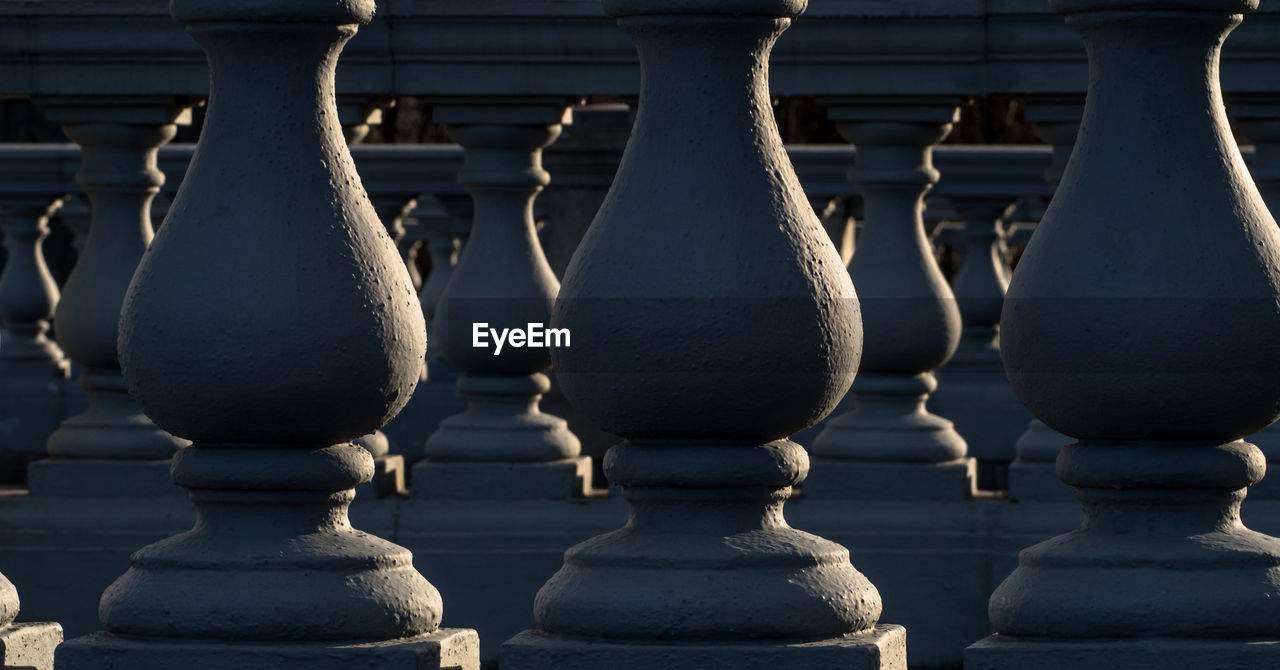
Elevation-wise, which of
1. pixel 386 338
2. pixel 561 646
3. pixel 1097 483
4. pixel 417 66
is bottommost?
pixel 561 646

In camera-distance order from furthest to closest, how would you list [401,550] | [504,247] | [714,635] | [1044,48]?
[504,247], [1044,48], [401,550], [714,635]

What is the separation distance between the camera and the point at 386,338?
200 cm

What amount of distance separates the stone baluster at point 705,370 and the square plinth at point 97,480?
69.2 inches

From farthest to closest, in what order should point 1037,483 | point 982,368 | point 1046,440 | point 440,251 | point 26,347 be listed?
point 440,251, point 26,347, point 982,368, point 1046,440, point 1037,483

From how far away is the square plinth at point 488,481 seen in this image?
3.64 m

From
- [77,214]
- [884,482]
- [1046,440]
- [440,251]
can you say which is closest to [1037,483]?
[1046,440]

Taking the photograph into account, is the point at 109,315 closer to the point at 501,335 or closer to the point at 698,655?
the point at 501,335

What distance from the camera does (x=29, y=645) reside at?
2.26m

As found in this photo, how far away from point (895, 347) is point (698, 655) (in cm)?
185

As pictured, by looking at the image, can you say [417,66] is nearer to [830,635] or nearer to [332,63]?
[332,63]

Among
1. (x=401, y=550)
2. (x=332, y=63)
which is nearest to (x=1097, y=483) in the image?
(x=401, y=550)

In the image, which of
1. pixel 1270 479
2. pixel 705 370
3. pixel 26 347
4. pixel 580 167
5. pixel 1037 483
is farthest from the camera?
pixel 580 167

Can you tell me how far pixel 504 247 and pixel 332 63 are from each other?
166 centimetres

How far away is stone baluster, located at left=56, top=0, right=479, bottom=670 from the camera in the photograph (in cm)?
198
